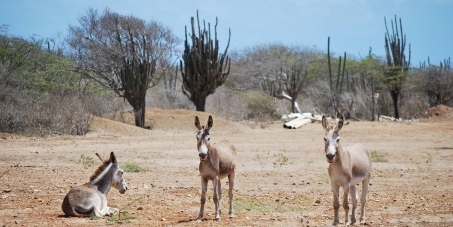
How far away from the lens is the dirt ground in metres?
9.46

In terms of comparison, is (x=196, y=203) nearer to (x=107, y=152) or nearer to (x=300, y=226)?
(x=300, y=226)

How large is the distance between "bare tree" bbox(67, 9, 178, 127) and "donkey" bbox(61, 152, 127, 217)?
22.6m

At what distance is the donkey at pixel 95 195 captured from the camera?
898cm

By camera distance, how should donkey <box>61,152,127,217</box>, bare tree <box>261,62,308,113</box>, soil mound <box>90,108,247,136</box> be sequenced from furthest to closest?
bare tree <box>261,62,308,113</box> → soil mound <box>90,108,247,136</box> → donkey <box>61,152,127,217</box>

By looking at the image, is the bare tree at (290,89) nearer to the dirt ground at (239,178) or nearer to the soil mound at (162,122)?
the soil mound at (162,122)

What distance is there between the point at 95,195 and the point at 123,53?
2844cm

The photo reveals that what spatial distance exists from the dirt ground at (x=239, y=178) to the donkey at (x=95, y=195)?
28cm

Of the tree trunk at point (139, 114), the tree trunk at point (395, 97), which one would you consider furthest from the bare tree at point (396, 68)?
the tree trunk at point (139, 114)

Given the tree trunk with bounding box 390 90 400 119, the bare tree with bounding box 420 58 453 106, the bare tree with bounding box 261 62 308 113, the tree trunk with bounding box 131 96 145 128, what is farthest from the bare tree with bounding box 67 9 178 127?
the bare tree with bounding box 420 58 453 106

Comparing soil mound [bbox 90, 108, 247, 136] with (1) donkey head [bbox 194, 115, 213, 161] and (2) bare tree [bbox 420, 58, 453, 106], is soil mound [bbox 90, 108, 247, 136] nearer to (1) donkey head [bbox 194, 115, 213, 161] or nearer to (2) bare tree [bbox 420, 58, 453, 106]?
(1) donkey head [bbox 194, 115, 213, 161]

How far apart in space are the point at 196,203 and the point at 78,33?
113ft

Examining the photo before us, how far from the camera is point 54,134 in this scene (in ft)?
84.1

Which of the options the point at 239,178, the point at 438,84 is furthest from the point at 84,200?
the point at 438,84

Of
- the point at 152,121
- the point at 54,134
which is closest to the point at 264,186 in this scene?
the point at 54,134
